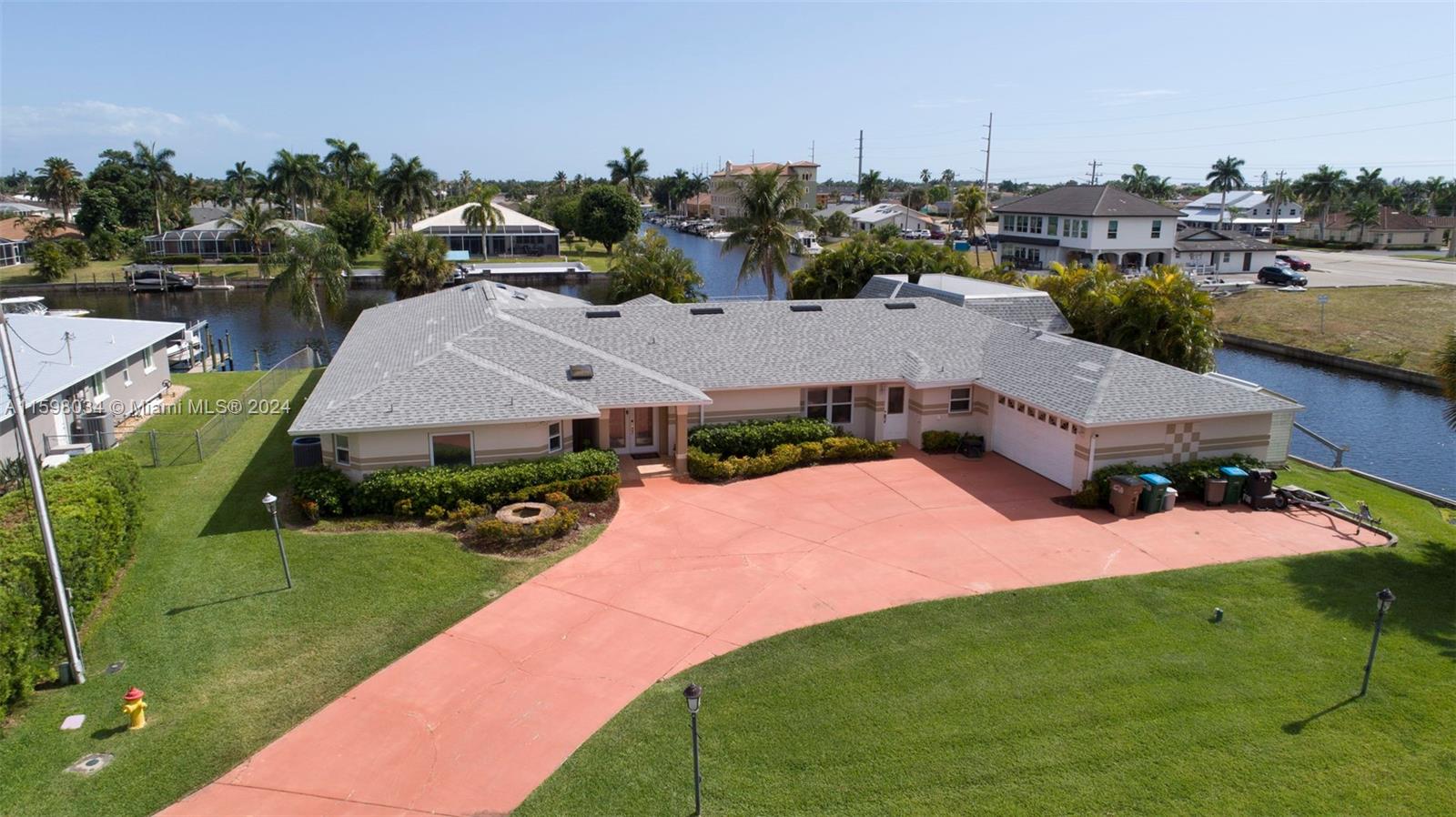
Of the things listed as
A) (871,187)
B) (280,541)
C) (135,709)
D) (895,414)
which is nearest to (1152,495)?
(895,414)

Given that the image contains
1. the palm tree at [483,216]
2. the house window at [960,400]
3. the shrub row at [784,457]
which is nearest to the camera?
the shrub row at [784,457]

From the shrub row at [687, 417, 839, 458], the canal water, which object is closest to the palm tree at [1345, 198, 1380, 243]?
the canal water

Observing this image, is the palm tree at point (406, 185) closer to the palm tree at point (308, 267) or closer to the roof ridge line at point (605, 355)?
the palm tree at point (308, 267)

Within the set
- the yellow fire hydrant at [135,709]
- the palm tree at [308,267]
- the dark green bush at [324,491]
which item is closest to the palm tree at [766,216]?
the palm tree at [308,267]

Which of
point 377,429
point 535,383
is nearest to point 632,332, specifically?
point 535,383

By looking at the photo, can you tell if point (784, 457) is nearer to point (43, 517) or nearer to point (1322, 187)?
point (43, 517)

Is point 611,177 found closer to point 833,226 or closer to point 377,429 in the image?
point 833,226
